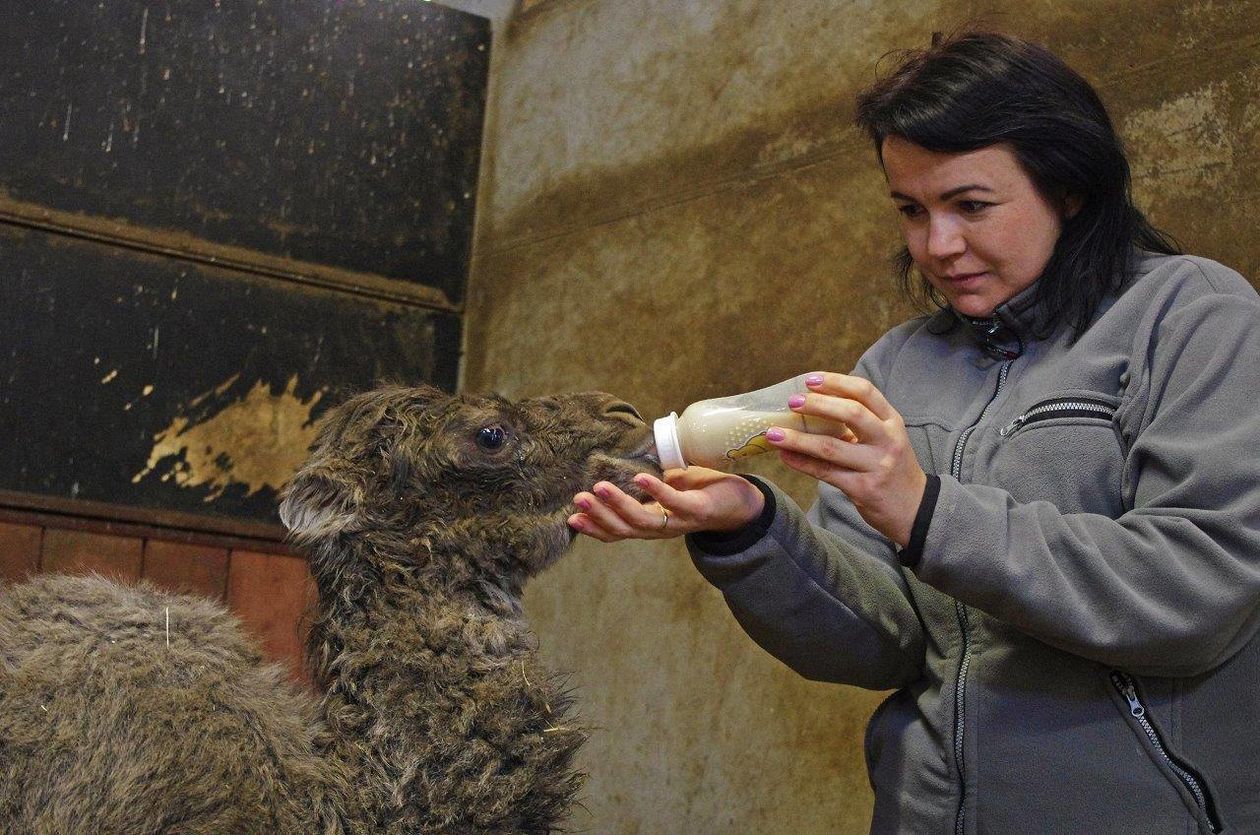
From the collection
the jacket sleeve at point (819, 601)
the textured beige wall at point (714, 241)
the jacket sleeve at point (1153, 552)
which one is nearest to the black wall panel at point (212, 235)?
the textured beige wall at point (714, 241)

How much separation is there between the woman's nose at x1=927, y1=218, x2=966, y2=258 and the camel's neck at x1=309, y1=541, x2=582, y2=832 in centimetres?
87

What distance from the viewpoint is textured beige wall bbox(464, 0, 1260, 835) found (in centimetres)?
329

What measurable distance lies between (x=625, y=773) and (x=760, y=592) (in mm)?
2689

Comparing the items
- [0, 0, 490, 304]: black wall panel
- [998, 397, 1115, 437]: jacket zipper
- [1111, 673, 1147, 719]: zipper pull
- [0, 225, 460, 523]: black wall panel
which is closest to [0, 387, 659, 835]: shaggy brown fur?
[998, 397, 1115, 437]: jacket zipper

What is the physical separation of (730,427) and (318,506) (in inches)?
29.9

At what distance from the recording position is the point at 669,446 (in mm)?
1913

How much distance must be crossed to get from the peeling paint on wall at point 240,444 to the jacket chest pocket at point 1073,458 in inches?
133

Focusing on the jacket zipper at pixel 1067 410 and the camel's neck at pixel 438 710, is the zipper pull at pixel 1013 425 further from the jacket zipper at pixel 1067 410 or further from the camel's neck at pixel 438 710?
the camel's neck at pixel 438 710

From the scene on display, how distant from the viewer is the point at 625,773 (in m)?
4.36

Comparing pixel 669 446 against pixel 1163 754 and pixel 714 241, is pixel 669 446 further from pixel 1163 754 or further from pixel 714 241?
pixel 714 241

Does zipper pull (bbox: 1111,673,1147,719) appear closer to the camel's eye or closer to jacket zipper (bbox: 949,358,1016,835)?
jacket zipper (bbox: 949,358,1016,835)

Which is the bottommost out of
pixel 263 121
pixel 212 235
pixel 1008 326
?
pixel 1008 326

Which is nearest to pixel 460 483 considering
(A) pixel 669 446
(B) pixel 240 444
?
(A) pixel 669 446

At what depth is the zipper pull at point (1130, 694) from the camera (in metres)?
1.61
